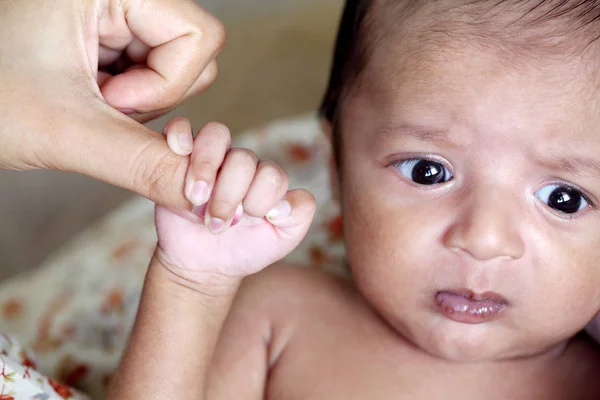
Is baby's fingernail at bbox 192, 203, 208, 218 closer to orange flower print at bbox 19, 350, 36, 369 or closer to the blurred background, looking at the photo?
orange flower print at bbox 19, 350, 36, 369

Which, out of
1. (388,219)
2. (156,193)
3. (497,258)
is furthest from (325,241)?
(156,193)

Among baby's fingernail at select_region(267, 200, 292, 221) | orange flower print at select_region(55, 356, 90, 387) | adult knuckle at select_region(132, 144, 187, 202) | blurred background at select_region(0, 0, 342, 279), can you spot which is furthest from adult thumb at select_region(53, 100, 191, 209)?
blurred background at select_region(0, 0, 342, 279)

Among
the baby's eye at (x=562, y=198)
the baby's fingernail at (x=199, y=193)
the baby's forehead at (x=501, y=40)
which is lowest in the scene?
the baby's eye at (x=562, y=198)

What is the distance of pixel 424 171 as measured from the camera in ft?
A: 3.88

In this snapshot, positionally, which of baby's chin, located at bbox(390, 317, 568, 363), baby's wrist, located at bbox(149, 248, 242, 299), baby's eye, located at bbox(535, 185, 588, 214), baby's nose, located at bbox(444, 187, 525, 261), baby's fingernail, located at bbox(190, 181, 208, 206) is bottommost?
baby's chin, located at bbox(390, 317, 568, 363)

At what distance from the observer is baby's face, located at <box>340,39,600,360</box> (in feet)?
3.59

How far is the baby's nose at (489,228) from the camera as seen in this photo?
1.08 meters

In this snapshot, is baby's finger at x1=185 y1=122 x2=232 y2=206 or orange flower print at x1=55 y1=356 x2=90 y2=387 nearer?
baby's finger at x1=185 y1=122 x2=232 y2=206

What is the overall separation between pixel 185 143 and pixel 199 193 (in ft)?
0.23

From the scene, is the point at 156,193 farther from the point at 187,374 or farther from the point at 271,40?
the point at 271,40

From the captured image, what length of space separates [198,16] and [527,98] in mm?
448

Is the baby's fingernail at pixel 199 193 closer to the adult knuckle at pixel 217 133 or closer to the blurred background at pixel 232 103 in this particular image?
the adult knuckle at pixel 217 133

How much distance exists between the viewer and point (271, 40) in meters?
2.53

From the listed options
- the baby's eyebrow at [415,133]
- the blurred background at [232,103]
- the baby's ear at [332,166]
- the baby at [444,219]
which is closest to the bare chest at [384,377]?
the baby at [444,219]
